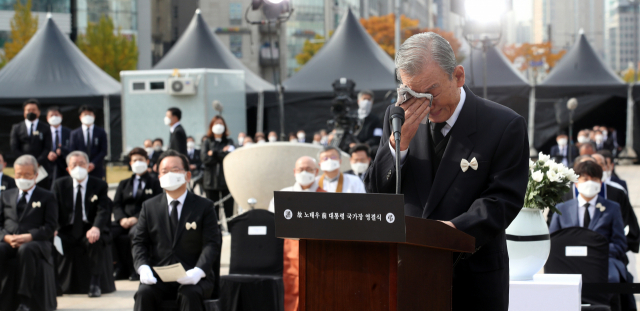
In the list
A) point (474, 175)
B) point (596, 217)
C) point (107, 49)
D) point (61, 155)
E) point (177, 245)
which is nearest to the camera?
point (474, 175)

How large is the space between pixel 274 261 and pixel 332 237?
163 inches

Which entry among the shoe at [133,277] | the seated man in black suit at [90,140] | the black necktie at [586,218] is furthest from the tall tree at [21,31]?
the black necktie at [586,218]

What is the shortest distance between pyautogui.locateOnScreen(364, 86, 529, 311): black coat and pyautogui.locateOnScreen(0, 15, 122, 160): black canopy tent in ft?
65.4

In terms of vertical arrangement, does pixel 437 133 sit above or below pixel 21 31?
below

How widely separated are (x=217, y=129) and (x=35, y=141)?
277 centimetres

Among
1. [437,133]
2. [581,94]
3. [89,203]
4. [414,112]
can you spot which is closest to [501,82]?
[581,94]

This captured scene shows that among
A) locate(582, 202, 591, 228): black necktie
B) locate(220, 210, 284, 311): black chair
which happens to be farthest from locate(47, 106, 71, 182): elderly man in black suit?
locate(582, 202, 591, 228): black necktie

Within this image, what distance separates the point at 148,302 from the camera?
537cm

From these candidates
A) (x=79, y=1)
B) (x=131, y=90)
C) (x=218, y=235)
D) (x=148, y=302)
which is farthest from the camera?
(x=79, y=1)

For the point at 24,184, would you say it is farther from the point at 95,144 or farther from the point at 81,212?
the point at 95,144

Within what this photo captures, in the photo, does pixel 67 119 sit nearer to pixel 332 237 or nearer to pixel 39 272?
pixel 39 272

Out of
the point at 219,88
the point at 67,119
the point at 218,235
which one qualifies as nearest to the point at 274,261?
the point at 218,235

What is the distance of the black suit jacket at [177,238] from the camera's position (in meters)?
5.61

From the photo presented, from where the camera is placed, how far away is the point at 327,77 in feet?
74.5
